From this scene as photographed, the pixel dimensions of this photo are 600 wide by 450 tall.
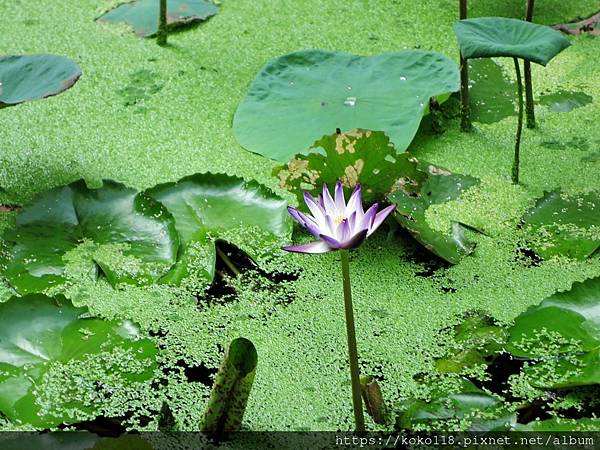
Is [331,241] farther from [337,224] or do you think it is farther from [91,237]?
[91,237]

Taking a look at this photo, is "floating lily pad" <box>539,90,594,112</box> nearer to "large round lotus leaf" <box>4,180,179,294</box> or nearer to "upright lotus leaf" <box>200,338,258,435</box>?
"large round lotus leaf" <box>4,180,179,294</box>

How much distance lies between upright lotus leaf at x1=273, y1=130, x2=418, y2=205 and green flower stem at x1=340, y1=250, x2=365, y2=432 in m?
0.44

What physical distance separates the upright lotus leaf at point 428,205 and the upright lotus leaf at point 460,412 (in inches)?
15.4

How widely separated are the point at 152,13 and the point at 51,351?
4.82 ft

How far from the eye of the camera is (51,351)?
159cm

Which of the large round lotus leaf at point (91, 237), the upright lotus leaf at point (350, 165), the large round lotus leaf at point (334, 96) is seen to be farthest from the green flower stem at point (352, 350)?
the large round lotus leaf at point (334, 96)

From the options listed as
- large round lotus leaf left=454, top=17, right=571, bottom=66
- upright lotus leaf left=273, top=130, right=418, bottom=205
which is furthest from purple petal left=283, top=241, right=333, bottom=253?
large round lotus leaf left=454, top=17, right=571, bottom=66

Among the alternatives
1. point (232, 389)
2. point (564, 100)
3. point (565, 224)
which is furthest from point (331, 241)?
point (564, 100)

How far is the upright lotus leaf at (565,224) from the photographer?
1868mm


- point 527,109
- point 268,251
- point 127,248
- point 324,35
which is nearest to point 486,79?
point 527,109

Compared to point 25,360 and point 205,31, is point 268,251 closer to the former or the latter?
point 25,360

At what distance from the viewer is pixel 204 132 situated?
229 cm

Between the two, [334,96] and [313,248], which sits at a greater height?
[313,248]

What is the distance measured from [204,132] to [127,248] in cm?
53
